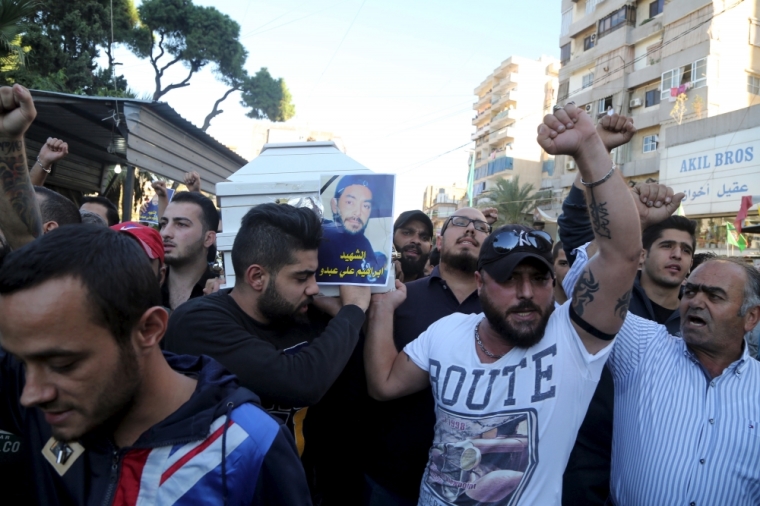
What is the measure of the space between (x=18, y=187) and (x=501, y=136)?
5306cm

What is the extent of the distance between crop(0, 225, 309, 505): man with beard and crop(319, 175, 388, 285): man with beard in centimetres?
95

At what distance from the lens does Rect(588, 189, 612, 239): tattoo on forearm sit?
1911mm

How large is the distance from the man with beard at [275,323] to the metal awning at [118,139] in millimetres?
4017

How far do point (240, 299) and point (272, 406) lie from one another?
1.42 ft

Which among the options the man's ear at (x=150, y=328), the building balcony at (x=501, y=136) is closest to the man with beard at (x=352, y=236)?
the man's ear at (x=150, y=328)

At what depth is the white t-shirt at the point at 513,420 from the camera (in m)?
1.92

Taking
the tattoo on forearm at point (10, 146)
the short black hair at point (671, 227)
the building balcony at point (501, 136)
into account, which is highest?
the building balcony at point (501, 136)

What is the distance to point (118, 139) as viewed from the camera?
651 cm

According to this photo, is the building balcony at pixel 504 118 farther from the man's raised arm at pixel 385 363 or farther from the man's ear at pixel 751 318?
the man's raised arm at pixel 385 363

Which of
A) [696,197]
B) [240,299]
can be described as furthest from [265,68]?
[240,299]

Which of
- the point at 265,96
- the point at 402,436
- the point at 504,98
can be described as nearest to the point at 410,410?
the point at 402,436

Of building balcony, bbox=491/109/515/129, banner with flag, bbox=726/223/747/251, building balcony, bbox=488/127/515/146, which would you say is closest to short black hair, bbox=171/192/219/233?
banner with flag, bbox=726/223/747/251

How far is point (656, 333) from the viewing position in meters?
2.45

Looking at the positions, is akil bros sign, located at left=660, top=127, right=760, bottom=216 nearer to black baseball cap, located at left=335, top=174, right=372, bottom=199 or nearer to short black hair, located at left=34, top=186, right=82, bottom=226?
black baseball cap, located at left=335, top=174, right=372, bottom=199
